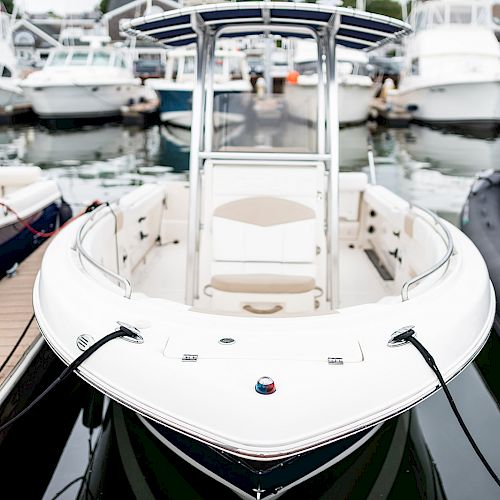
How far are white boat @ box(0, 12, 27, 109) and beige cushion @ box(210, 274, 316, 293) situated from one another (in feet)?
58.7

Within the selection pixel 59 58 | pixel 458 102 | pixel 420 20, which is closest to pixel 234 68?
pixel 59 58

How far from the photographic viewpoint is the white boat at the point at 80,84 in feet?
57.4

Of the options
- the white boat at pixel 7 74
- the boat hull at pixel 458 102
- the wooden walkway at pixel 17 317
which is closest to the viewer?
the wooden walkway at pixel 17 317

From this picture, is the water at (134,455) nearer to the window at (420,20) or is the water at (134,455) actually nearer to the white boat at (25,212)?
the white boat at (25,212)

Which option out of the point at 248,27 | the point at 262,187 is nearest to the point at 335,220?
the point at 262,187

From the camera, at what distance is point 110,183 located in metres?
10.3

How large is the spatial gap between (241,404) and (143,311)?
2.23 ft

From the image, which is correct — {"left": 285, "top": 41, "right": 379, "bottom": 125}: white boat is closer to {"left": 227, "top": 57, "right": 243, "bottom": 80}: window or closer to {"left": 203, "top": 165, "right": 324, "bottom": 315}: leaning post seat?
{"left": 227, "top": 57, "right": 243, "bottom": 80}: window

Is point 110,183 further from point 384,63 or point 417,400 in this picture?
point 384,63

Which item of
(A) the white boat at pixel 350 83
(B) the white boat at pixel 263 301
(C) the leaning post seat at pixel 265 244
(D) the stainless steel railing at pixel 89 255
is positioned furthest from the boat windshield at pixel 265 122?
(A) the white boat at pixel 350 83

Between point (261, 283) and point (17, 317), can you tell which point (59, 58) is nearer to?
point (17, 317)

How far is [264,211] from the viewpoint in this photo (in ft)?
11.4

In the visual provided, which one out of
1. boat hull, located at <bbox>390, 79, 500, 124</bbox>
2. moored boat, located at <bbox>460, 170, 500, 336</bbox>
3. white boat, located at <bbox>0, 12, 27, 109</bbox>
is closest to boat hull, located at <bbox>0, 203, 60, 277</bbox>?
moored boat, located at <bbox>460, 170, 500, 336</bbox>

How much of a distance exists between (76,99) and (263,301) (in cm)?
1652
